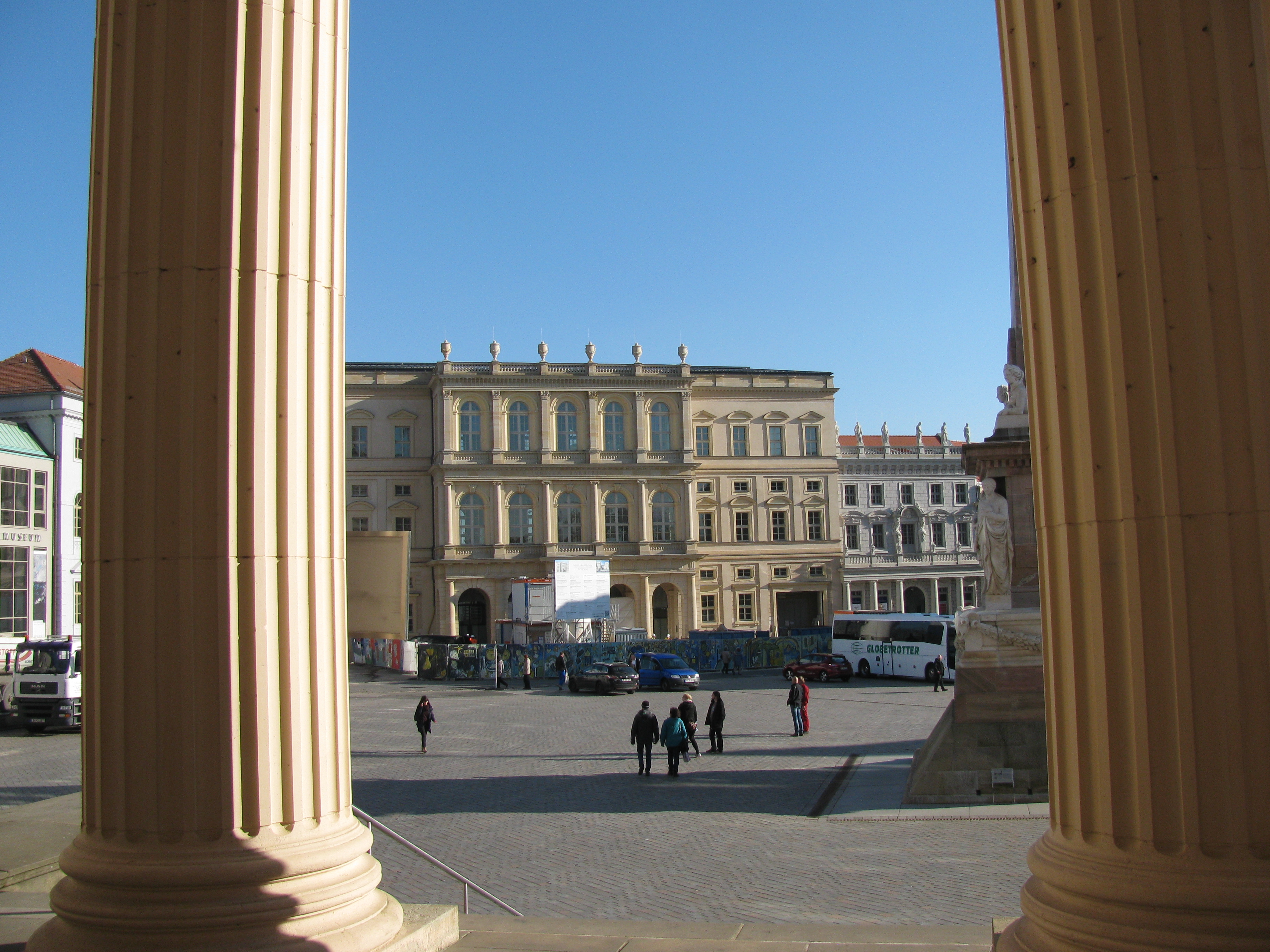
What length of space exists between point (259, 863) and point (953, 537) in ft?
243

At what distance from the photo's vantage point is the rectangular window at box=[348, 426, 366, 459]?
2682 inches

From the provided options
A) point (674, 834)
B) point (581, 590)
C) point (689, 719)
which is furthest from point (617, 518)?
point (674, 834)

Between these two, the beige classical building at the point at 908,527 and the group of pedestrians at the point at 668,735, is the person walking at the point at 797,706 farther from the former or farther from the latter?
the beige classical building at the point at 908,527

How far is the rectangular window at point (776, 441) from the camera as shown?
73.1 m

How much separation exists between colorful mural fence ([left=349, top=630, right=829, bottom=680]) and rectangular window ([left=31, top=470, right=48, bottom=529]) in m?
14.4

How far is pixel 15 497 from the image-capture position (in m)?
41.2

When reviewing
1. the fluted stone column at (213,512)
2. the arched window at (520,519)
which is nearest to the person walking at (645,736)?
the fluted stone column at (213,512)

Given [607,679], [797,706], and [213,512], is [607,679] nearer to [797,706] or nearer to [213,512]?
[797,706]

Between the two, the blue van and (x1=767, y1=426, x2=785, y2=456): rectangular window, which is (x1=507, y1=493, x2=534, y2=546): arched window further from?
the blue van

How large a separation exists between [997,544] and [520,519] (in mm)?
54337

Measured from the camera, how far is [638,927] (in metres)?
6.32

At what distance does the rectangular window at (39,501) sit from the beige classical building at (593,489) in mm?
24206

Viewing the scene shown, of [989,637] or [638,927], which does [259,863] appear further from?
[989,637]

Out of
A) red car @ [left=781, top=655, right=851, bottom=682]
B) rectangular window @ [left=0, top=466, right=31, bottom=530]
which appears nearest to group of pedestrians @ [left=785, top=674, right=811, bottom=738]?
red car @ [left=781, top=655, right=851, bottom=682]
